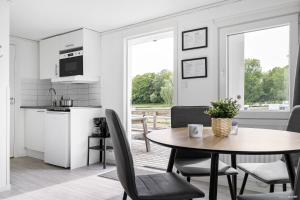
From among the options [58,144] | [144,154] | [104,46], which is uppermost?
[104,46]

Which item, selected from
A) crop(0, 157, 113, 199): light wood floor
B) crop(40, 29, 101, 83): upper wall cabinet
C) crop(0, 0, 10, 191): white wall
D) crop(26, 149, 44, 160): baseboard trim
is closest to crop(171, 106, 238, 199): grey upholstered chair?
crop(0, 157, 113, 199): light wood floor

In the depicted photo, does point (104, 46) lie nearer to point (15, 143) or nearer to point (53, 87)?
point (53, 87)

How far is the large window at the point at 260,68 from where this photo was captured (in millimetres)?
2688

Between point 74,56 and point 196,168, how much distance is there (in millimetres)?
2932

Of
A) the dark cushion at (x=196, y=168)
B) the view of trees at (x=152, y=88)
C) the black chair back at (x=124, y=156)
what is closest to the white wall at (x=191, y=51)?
the dark cushion at (x=196, y=168)

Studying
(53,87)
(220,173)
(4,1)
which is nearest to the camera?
(220,173)

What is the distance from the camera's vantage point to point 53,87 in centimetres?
509

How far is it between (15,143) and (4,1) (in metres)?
2.70

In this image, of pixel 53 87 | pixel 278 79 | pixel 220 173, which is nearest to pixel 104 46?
pixel 53 87

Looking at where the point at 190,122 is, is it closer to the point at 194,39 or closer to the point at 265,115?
→ the point at 265,115

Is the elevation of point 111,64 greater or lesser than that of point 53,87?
greater

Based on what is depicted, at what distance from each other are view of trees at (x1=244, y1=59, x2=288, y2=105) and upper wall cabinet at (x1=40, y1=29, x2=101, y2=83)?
240cm

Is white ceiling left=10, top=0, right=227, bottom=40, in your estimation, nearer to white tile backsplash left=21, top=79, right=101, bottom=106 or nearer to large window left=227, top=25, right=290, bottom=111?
large window left=227, top=25, right=290, bottom=111

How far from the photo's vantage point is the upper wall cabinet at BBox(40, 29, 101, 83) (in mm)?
3955
